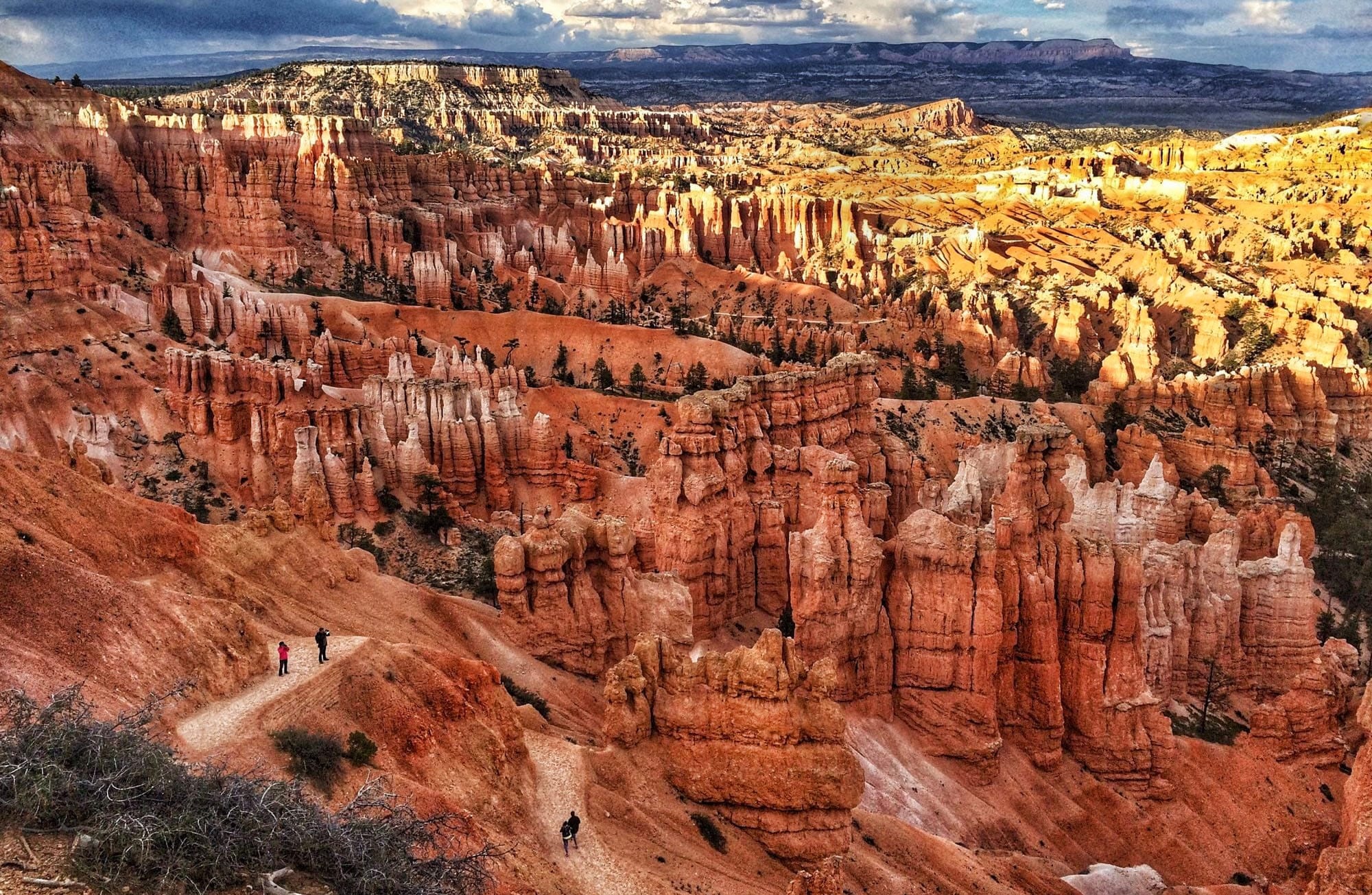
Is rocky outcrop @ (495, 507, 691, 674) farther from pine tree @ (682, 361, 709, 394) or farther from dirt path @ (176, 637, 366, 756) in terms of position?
pine tree @ (682, 361, 709, 394)

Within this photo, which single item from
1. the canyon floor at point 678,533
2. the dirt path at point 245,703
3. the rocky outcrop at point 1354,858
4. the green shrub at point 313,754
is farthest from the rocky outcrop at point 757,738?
the rocky outcrop at point 1354,858

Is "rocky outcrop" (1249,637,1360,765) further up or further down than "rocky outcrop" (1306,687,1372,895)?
further down

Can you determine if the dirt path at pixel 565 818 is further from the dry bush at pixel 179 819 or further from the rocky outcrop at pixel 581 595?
the rocky outcrop at pixel 581 595

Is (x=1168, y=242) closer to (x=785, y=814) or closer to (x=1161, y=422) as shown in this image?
(x=1161, y=422)

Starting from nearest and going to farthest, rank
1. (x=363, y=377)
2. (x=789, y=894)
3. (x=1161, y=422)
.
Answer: (x=789, y=894)
(x=363, y=377)
(x=1161, y=422)

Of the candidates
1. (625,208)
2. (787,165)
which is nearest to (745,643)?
(625,208)

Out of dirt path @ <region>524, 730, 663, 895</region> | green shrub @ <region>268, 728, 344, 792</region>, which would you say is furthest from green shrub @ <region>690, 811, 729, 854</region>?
green shrub @ <region>268, 728, 344, 792</region>

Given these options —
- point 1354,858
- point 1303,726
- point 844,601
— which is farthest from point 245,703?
point 1303,726
